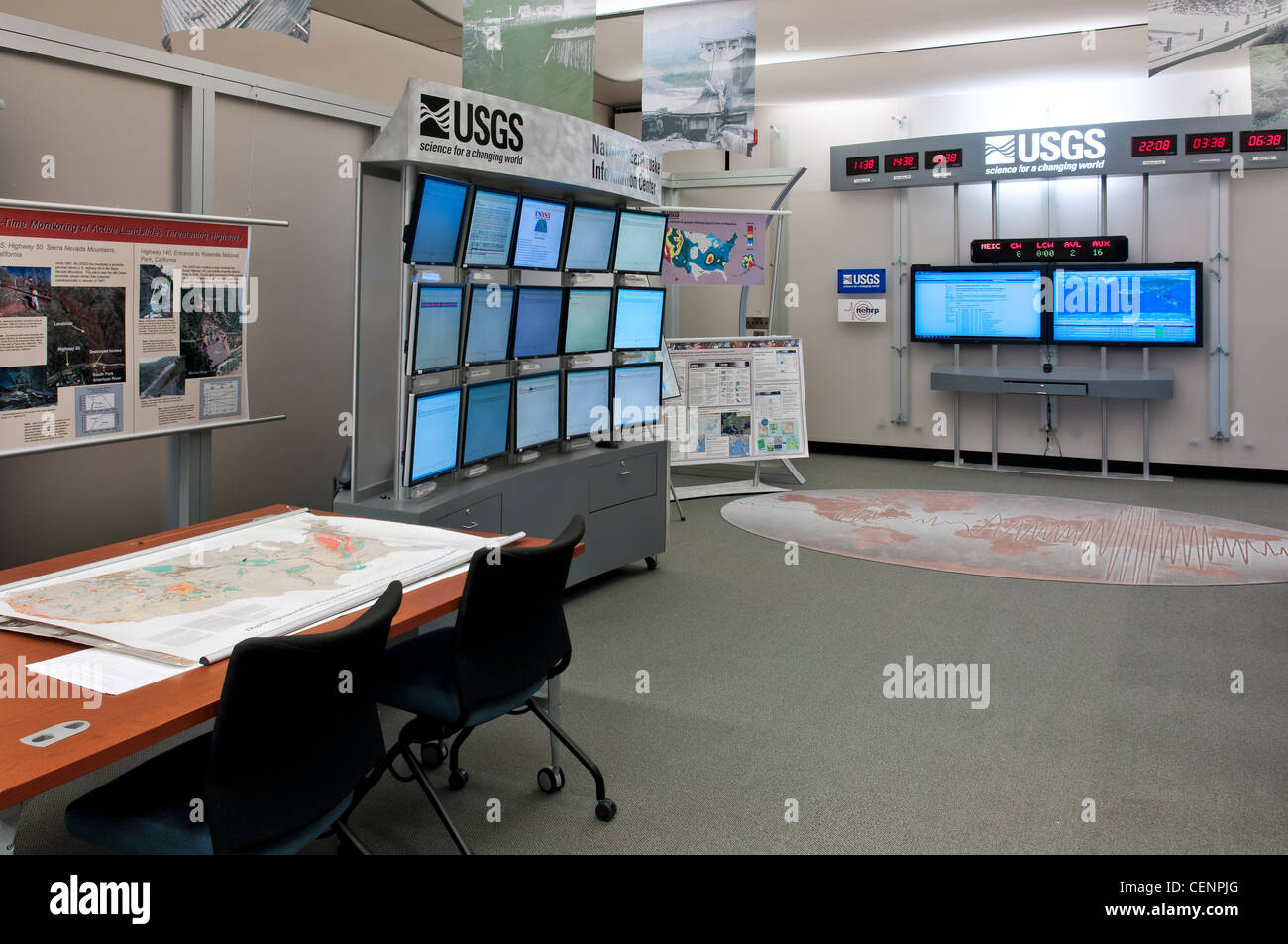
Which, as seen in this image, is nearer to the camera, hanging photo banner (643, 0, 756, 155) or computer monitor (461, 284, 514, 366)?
computer monitor (461, 284, 514, 366)

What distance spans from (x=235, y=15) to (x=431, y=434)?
1.64 meters

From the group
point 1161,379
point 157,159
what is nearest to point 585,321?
point 157,159

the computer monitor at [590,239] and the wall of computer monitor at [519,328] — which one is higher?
the computer monitor at [590,239]

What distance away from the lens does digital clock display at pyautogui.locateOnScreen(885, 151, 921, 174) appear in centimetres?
880

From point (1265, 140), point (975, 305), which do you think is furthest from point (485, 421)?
point (1265, 140)

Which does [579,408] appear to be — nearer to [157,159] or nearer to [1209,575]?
[157,159]

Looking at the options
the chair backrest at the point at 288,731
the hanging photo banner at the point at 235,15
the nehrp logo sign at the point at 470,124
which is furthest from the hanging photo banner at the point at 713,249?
the chair backrest at the point at 288,731

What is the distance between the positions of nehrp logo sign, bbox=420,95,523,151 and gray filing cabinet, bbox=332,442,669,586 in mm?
1431

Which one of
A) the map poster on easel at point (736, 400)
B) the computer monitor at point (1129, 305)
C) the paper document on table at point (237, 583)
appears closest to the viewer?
the paper document on table at point (237, 583)

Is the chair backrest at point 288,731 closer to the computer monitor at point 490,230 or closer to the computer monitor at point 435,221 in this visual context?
the computer monitor at point 435,221

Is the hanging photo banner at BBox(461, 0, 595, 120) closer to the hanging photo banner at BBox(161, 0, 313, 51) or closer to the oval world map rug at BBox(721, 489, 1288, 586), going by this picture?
the hanging photo banner at BBox(161, 0, 313, 51)

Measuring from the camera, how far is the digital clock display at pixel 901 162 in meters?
8.80

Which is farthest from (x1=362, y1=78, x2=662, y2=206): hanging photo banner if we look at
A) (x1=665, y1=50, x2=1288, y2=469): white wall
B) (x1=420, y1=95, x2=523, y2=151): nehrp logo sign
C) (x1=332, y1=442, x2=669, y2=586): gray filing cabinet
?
(x1=665, y1=50, x2=1288, y2=469): white wall

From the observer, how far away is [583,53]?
4906 mm
